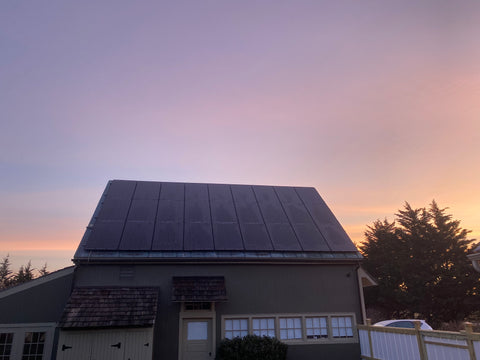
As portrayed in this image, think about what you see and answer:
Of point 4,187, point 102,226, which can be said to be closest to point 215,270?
point 102,226

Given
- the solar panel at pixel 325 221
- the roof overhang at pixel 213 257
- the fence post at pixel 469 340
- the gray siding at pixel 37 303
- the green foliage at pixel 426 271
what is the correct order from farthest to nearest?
1. the green foliage at pixel 426 271
2. the solar panel at pixel 325 221
3. the roof overhang at pixel 213 257
4. the gray siding at pixel 37 303
5. the fence post at pixel 469 340

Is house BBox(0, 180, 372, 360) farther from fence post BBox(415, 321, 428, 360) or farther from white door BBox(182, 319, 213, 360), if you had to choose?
fence post BBox(415, 321, 428, 360)

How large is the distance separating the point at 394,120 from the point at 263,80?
540 cm

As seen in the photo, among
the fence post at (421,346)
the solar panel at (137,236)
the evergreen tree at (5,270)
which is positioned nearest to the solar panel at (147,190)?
the solar panel at (137,236)

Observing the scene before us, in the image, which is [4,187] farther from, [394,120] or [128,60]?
[394,120]

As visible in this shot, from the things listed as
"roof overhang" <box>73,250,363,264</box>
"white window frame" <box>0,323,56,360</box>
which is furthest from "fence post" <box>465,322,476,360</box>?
"white window frame" <box>0,323,56,360</box>

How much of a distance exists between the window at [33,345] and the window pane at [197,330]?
→ 4241 millimetres

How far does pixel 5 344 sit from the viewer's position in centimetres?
946

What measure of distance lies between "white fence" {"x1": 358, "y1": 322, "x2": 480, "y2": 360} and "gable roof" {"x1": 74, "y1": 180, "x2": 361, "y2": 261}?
301 cm

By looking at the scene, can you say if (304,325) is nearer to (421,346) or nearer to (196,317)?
(196,317)

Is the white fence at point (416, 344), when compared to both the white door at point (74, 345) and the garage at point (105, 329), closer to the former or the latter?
the garage at point (105, 329)

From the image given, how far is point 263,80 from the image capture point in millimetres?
12086

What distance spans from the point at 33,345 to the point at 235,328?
596 centimetres

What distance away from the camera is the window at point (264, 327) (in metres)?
10.8
